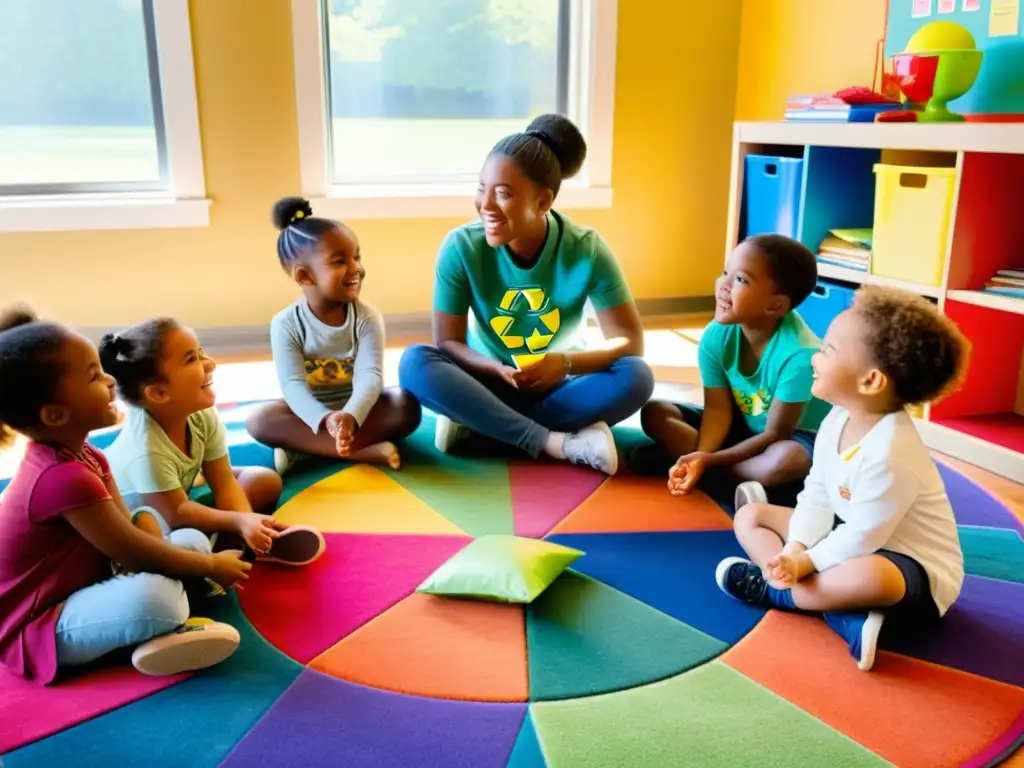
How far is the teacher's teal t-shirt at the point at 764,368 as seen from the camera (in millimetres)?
1857

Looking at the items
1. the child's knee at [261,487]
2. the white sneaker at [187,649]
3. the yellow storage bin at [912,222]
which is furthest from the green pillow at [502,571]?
the yellow storage bin at [912,222]

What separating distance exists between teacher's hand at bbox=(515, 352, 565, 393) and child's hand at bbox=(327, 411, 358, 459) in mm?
396

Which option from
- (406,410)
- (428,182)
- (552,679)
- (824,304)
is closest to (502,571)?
(552,679)

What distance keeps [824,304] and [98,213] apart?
233cm

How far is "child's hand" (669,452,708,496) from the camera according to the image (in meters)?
1.92

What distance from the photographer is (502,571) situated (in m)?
1.56

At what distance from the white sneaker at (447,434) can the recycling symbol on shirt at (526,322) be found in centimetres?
21

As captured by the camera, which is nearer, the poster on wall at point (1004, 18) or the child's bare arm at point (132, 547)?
the child's bare arm at point (132, 547)

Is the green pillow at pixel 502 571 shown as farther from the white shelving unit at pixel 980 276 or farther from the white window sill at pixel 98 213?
the white window sill at pixel 98 213

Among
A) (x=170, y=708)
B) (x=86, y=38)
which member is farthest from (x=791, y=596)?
(x=86, y=38)

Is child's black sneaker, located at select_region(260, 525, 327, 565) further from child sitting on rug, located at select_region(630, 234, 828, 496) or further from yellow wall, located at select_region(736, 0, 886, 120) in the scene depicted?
yellow wall, located at select_region(736, 0, 886, 120)

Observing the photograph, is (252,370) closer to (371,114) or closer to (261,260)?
(261,260)

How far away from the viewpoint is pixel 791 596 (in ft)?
4.95

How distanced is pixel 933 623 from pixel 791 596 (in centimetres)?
23
